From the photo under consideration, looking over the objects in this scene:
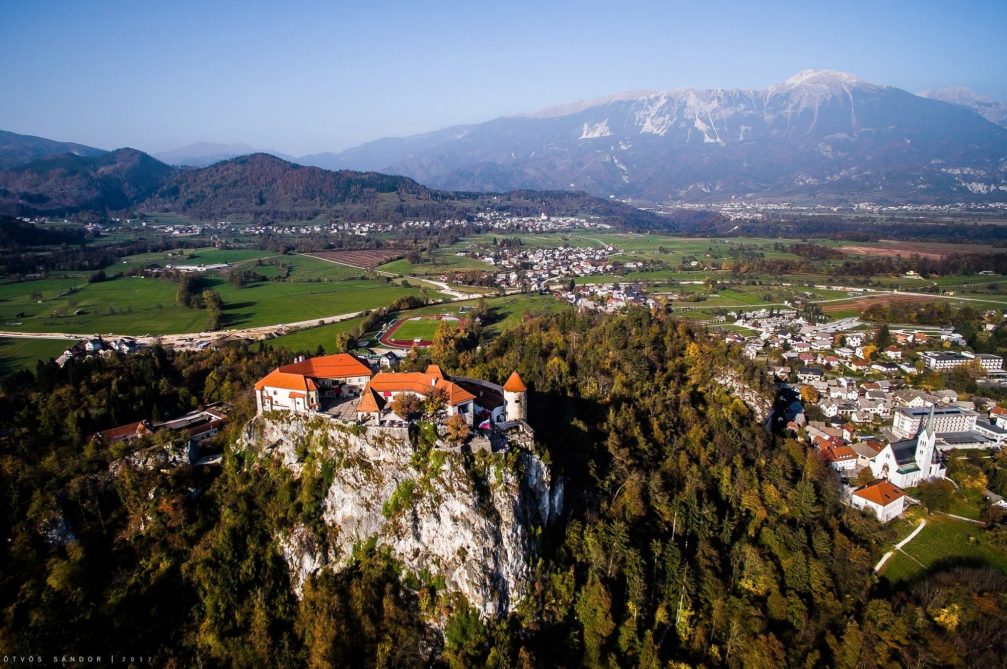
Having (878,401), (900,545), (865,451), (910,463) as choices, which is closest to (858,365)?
(878,401)

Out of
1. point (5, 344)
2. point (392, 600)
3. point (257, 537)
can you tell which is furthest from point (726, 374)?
point (5, 344)

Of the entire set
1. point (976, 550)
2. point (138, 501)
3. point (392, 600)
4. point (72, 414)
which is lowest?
point (976, 550)

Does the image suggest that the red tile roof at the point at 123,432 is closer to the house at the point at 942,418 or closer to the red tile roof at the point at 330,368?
the red tile roof at the point at 330,368

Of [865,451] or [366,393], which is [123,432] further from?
[865,451]

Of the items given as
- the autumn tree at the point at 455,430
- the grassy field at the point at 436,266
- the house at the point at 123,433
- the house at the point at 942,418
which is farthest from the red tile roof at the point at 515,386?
the grassy field at the point at 436,266

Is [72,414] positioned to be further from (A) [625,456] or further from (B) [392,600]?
(A) [625,456]
